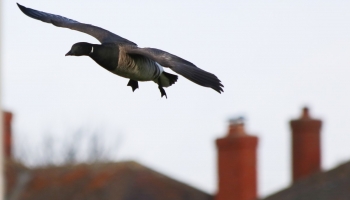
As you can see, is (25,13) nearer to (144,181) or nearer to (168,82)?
(168,82)

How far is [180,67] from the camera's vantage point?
9398mm

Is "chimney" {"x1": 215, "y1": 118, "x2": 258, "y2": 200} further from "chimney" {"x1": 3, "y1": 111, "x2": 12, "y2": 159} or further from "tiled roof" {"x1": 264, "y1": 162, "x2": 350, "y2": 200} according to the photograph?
"chimney" {"x1": 3, "y1": 111, "x2": 12, "y2": 159}

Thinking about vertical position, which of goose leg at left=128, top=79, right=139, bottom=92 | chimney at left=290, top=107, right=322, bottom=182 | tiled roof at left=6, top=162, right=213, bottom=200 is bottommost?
tiled roof at left=6, top=162, right=213, bottom=200

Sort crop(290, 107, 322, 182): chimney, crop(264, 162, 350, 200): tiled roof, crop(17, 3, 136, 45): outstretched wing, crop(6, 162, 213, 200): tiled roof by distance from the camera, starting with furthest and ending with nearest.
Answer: crop(6, 162, 213, 200): tiled roof, crop(290, 107, 322, 182): chimney, crop(264, 162, 350, 200): tiled roof, crop(17, 3, 136, 45): outstretched wing

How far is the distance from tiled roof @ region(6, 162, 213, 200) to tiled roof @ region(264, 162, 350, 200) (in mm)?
2206

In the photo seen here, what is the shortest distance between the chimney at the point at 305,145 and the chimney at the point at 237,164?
1372 millimetres

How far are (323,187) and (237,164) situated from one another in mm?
2188

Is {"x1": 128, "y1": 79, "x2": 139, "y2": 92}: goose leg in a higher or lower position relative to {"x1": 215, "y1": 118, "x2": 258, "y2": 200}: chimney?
higher

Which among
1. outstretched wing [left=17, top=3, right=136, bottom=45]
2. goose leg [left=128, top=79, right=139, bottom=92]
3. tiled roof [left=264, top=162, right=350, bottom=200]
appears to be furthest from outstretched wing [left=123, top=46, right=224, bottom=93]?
tiled roof [left=264, top=162, right=350, bottom=200]

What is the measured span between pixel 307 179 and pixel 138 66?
69.5 ft

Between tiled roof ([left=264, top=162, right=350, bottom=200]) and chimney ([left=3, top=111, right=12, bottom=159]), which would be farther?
chimney ([left=3, top=111, right=12, bottom=159])

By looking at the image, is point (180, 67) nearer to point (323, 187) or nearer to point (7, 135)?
point (323, 187)

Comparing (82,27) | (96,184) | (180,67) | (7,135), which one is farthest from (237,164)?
(180,67)

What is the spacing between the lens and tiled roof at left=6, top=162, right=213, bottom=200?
31.0 metres
